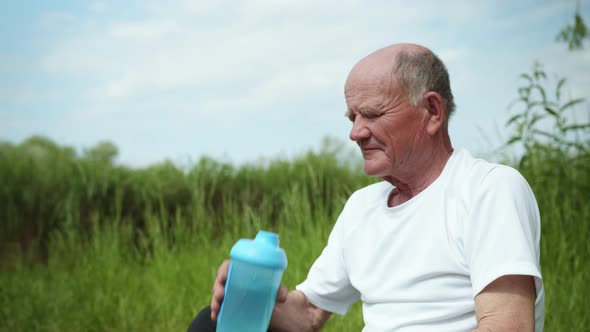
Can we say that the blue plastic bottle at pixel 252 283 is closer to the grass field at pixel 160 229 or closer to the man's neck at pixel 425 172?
the man's neck at pixel 425 172

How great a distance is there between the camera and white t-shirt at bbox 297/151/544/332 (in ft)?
4.78

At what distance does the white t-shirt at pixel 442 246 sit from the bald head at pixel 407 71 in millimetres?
239

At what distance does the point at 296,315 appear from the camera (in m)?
2.06

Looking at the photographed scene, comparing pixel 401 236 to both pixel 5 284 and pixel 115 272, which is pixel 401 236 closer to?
pixel 115 272

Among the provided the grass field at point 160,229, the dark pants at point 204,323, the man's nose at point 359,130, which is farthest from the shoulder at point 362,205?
the grass field at point 160,229

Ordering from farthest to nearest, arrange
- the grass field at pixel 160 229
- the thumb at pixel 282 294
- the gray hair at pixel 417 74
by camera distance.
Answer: the grass field at pixel 160 229 < the thumb at pixel 282 294 < the gray hair at pixel 417 74

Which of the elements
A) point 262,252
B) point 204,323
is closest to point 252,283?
point 262,252

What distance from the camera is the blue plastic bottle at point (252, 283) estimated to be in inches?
63.6

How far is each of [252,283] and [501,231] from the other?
2.39ft

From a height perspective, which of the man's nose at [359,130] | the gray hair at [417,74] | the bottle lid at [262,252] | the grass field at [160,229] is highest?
the gray hair at [417,74]

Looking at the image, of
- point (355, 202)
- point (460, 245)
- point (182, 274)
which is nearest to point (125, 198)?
point (182, 274)

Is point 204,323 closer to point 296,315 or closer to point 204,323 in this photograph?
point 204,323

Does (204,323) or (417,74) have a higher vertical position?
(417,74)

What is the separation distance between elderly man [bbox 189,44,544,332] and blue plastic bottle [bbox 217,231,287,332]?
0.08m
